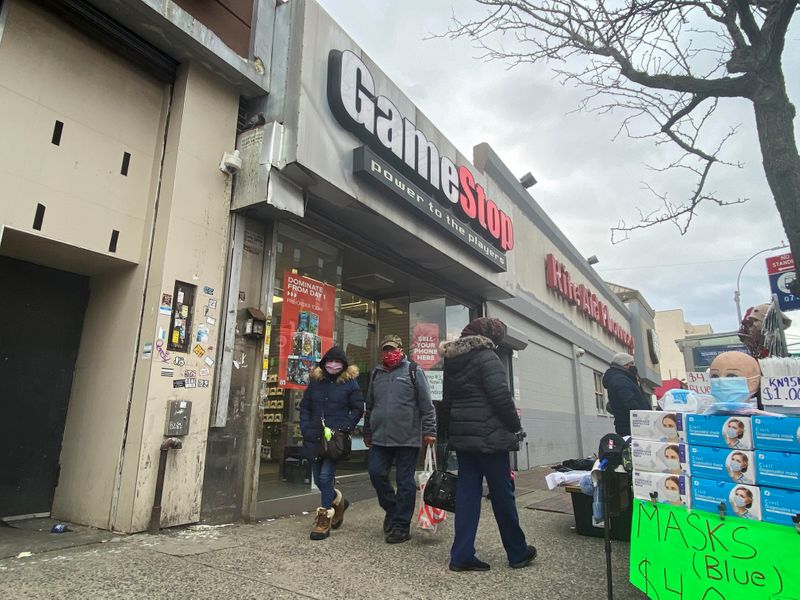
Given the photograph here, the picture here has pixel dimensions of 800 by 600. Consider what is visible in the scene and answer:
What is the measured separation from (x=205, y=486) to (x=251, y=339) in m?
1.48

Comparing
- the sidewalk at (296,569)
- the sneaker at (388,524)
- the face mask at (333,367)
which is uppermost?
the face mask at (333,367)

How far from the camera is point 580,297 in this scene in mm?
17094

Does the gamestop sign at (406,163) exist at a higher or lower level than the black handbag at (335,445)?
higher

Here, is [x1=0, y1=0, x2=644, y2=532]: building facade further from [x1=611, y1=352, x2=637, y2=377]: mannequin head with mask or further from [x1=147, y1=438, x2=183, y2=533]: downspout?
[x1=611, y1=352, x2=637, y2=377]: mannequin head with mask

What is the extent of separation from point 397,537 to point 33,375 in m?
3.65

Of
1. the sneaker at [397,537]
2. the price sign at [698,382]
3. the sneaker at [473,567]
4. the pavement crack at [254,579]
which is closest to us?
the pavement crack at [254,579]

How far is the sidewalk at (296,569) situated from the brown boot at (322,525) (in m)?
0.11

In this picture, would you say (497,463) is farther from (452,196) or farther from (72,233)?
(452,196)

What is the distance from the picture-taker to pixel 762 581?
7.73ft

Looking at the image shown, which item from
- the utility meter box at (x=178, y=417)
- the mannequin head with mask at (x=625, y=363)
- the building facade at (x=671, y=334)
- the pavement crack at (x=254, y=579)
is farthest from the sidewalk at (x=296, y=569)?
the building facade at (x=671, y=334)

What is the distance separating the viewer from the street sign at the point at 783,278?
6.41 metres

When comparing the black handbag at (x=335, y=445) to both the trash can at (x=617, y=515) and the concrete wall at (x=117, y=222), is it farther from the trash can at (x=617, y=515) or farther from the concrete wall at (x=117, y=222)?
the trash can at (x=617, y=515)

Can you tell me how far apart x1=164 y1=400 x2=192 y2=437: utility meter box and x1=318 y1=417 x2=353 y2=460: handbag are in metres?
1.22

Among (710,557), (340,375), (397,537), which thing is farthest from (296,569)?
(710,557)
